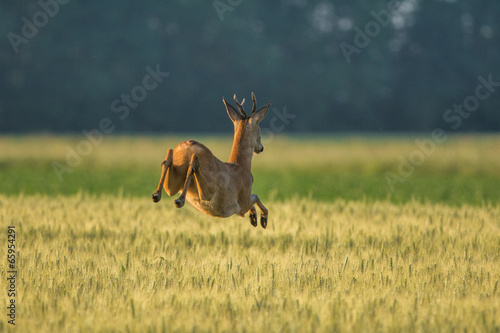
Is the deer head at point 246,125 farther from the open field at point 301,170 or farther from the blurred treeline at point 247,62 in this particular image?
the blurred treeline at point 247,62

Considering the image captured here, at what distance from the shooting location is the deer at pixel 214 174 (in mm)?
5074

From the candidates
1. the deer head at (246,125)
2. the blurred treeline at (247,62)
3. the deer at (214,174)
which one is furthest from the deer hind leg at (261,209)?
the blurred treeline at (247,62)

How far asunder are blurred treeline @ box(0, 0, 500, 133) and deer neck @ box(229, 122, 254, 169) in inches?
1771

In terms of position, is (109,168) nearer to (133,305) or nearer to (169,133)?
(133,305)

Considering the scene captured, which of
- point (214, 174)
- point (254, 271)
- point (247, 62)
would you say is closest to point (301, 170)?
point (254, 271)

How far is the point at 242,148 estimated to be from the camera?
5742mm

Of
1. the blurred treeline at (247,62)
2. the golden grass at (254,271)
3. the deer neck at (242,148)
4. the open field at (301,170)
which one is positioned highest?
the blurred treeline at (247,62)

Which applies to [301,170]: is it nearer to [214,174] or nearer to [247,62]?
[214,174]

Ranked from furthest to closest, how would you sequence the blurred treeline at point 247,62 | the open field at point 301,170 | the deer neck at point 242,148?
1. the blurred treeline at point 247,62
2. the open field at point 301,170
3. the deer neck at point 242,148

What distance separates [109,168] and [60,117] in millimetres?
25348

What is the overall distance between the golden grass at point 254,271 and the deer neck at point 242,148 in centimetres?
122

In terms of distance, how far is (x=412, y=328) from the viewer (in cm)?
517

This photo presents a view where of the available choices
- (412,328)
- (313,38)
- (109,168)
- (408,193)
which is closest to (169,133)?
(313,38)

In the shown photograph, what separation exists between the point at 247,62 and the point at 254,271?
49.3 metres
